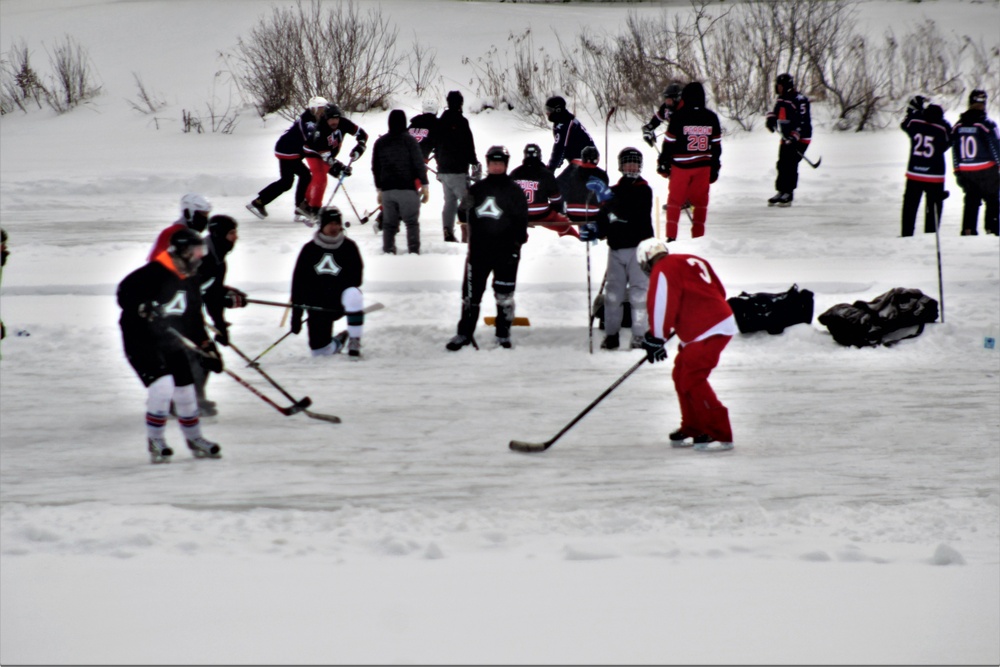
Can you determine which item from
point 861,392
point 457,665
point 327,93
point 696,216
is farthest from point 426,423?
point 327,93

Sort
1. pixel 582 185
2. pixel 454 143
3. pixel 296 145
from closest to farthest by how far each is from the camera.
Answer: pixel 582 185 < pixel 454 143 < pixel 296 145

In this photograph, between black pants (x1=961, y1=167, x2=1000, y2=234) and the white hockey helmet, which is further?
black pants (x1=961, y1=167, x2=1000, y2=234)

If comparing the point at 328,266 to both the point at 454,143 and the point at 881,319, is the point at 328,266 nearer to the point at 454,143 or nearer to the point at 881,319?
the point at 454,143

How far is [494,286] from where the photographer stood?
10.4 meters

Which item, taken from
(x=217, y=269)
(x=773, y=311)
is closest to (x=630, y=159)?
(x=773, y=311)

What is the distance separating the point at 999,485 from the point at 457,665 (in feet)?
11.8

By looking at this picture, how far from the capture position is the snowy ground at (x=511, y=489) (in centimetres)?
471

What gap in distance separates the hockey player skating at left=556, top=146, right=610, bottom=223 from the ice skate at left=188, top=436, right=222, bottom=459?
15.0 feet

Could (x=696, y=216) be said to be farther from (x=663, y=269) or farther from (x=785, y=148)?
(x=663, y=269)

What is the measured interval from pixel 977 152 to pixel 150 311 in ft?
32.5

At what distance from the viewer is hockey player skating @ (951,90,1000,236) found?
44.1 ft

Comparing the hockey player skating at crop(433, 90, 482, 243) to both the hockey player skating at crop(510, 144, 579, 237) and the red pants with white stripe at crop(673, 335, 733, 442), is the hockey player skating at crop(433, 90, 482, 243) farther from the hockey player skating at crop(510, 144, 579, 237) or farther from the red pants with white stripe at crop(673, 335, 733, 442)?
the red pants with white stripe at crop(673, 335, 733, 442)

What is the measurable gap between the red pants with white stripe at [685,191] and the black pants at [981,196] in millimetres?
2842

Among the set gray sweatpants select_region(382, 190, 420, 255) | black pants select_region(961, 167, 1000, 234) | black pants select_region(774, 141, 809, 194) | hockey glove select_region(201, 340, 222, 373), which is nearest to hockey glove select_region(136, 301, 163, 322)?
hockey glove select_region(201, 340, 222, 373)
